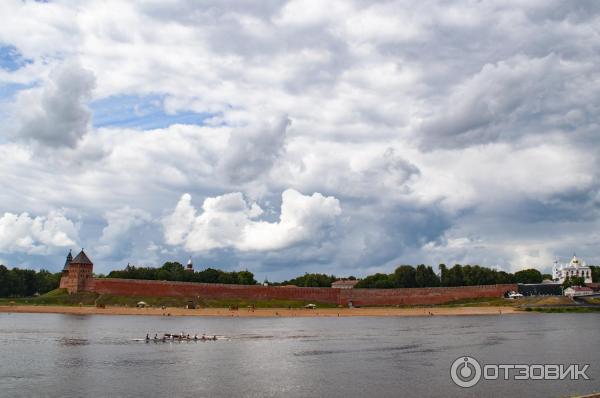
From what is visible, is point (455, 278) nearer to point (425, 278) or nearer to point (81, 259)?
point (425, 278)

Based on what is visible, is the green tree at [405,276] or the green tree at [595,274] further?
the green tree at [595,274]

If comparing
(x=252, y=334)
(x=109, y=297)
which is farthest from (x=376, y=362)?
(x=109, y=297)

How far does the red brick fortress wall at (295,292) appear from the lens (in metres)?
136

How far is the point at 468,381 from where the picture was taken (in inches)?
1587

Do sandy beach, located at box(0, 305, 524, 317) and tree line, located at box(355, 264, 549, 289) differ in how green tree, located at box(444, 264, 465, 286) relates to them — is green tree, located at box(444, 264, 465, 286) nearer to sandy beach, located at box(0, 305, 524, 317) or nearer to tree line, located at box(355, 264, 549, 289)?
tree line, located at box(355, 264, 549, 289)

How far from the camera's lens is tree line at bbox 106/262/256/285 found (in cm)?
15625

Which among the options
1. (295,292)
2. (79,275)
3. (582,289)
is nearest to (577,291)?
(582,289)

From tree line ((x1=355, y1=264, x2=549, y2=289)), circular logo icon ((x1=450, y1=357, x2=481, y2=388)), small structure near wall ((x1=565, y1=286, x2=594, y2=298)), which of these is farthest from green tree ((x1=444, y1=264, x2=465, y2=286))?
circular logo icon ((x1=450, y1=357, x2=481, y2=388))

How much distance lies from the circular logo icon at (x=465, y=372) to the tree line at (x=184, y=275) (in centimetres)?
11658

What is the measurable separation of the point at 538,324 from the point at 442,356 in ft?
133

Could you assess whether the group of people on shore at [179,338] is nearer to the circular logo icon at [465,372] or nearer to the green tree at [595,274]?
the circular logo icon at [465,372]

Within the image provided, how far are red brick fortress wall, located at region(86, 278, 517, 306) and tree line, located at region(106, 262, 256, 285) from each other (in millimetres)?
17522

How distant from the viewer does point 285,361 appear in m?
50.4

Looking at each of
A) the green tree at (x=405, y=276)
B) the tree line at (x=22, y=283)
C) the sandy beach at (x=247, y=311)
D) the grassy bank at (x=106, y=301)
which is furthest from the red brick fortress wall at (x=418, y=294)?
the tree line at (x=22, y=283)
